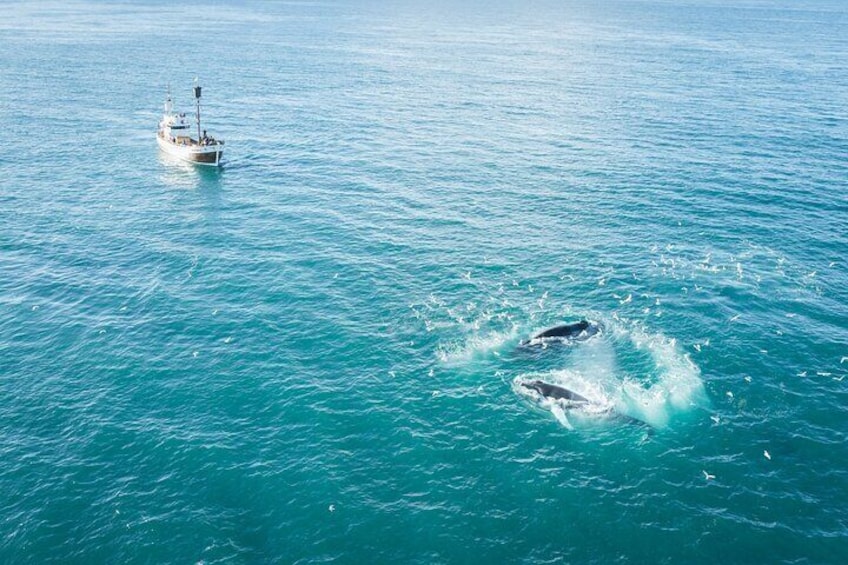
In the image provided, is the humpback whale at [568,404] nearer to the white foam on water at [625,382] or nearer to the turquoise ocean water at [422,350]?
the white foam on water at [625,382]

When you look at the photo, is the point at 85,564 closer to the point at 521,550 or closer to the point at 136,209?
the point at 521,550

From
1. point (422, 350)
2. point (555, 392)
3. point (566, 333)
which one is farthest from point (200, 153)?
point (555, 392)

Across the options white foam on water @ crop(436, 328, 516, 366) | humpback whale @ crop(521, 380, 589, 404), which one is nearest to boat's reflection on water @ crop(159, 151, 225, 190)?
white foam on water @ crop(436, 328, 516, 366)

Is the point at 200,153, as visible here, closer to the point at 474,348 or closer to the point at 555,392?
the point at 474,348

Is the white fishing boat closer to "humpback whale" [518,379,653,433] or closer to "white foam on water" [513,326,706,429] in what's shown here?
"white foam on water" [513,326,706,429]

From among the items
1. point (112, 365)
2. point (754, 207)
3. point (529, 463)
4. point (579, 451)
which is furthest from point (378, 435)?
point (754, 207)

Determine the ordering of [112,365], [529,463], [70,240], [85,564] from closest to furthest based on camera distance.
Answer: [85,564] < [529,463] < [112,365] < [70,240]
